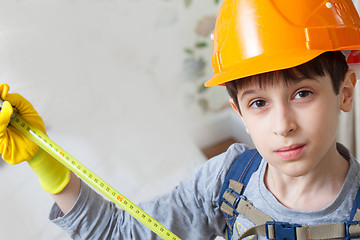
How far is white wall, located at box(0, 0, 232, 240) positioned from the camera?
1.68 m

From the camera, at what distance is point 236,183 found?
103 centimetres

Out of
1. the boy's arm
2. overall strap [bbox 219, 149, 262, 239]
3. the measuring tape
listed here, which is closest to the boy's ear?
overall strap [bbox 219, 149, 262, 239]

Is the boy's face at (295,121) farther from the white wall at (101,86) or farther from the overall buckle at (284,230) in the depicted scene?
the white wall at (101,86)

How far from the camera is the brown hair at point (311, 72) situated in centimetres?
81

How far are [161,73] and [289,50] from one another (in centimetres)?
158

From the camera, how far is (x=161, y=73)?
237 cm

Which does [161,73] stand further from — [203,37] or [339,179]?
[339,179]

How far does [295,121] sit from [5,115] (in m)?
0.60

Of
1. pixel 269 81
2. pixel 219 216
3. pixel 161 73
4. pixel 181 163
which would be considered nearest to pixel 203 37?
pixel 161 73

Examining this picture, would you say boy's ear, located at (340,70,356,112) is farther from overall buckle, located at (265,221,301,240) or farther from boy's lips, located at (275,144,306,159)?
overall buckle, located at (265,221,301,240)

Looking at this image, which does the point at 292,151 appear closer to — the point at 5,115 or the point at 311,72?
the point at 311,72

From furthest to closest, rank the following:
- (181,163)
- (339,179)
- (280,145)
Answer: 1. (181,163)
2. (339,179)
3. (280,145)

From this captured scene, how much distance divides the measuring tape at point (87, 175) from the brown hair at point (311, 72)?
13.3 inches

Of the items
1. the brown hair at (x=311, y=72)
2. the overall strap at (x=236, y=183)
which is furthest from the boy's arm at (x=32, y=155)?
the brown hair at (x=311, y=72)
